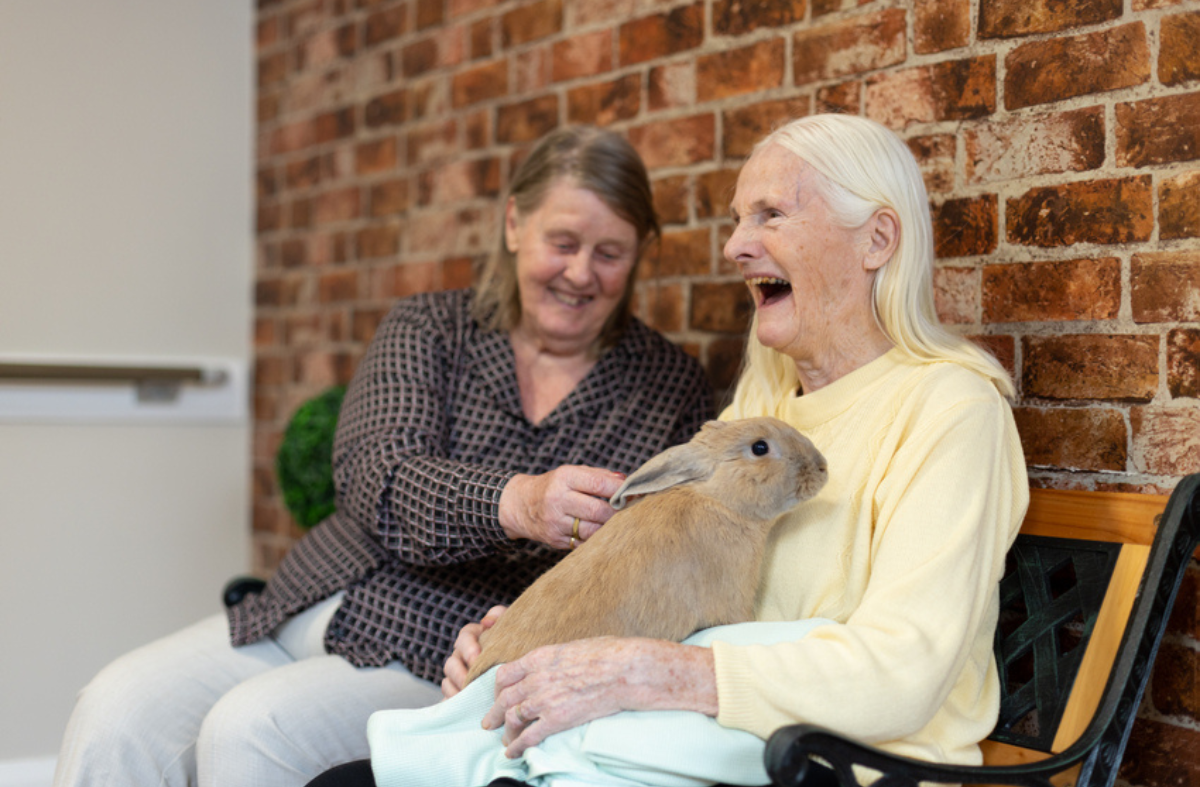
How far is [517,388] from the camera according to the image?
2.17 metres

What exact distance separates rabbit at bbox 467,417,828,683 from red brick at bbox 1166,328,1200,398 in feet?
1.80

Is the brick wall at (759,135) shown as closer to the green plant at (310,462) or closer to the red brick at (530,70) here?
the red brick at (530,70)

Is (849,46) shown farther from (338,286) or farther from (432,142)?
(338,286)

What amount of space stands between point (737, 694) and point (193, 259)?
275cm

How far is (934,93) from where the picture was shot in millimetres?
1909

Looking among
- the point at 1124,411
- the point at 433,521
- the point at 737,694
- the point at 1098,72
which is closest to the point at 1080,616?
the point at 1124,411

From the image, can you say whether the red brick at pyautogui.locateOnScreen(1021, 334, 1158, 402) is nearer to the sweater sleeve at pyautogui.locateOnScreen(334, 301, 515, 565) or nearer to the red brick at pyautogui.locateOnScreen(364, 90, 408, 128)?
the sweater sleeve at pyautogui.locateOnScreen(334, 301, 515, 565)

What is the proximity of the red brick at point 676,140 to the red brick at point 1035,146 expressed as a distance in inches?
25.2

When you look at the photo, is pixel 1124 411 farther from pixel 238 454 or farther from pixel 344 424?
pixel 238 454

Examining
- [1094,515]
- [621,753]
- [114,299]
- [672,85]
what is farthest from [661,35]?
[114,299]

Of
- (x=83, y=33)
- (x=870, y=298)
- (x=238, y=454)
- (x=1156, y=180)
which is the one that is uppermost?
(x=83, y=33)

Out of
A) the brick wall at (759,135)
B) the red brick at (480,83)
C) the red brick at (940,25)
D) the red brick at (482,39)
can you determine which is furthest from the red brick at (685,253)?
the red brick at (482,39)

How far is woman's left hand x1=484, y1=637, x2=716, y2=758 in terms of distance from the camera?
1.30 meters

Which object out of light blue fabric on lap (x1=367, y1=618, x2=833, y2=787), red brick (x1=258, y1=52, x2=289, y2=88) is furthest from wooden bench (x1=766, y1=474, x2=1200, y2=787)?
red brick (x1=258, y1=52, x2=289, y2=88)
